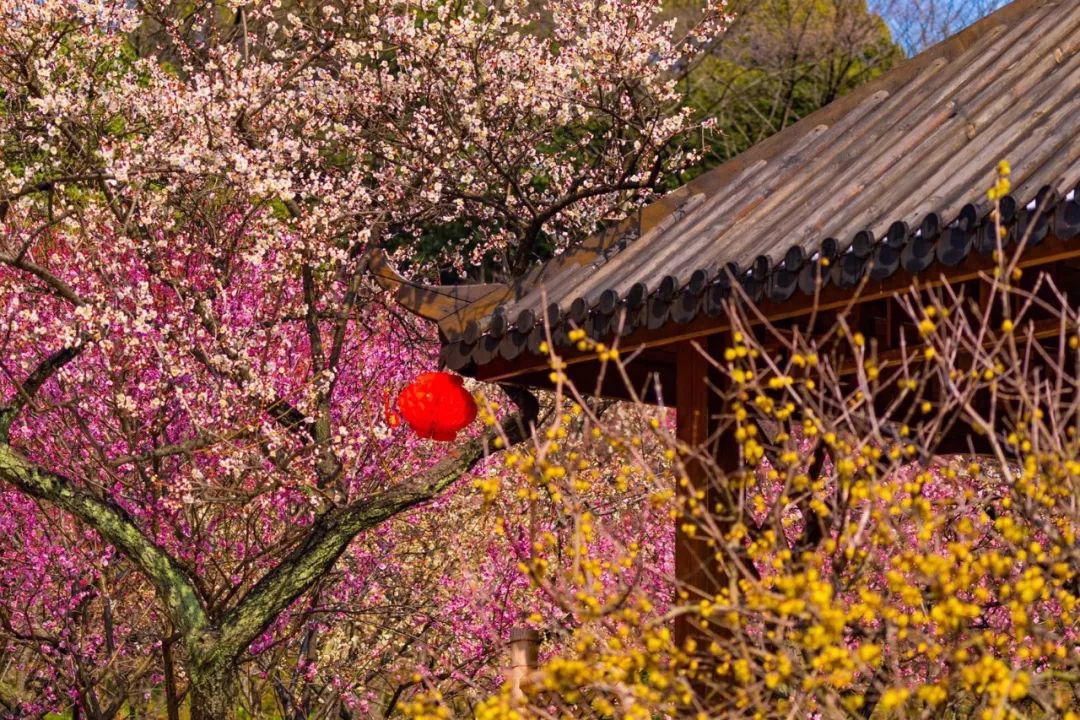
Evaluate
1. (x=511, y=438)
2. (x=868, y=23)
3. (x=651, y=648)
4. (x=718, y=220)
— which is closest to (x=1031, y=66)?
(x=718, y=220)

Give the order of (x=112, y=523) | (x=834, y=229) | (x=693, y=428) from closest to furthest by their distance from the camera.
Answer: (x=834, y=229)
(x=693, y=428)
(x=112, y=523)

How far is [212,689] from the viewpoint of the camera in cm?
789

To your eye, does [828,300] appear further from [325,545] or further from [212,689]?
[212,689]

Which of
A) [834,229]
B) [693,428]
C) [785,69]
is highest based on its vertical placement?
[785,69]

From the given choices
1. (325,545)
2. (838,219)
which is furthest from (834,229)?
(325,545)

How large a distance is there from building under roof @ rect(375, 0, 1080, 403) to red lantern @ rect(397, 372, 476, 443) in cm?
34

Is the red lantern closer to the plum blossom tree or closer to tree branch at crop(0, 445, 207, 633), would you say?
the plum blossom tree

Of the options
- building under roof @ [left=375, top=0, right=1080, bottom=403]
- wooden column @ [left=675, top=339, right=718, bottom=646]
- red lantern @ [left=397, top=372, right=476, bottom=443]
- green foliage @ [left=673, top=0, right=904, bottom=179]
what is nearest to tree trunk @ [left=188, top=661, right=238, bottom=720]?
red lantern @ [left=397, top=372, right=476, bottom=443]

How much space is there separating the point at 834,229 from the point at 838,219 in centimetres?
14

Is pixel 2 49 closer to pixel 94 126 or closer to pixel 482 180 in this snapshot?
pixel 94 126

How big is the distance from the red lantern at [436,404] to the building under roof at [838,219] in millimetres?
340

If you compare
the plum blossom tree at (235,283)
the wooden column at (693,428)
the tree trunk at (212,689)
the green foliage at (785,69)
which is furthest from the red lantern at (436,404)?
the green foliage at (785,69)

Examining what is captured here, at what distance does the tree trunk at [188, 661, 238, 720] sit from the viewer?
25.8 ft

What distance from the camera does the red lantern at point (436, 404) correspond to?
6.66m
